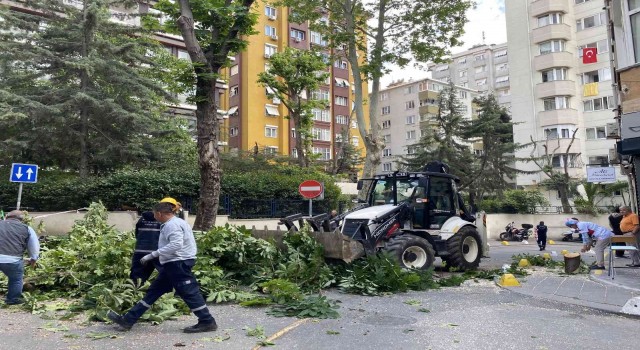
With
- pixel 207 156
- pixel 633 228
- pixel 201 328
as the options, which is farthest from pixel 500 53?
pixel 201 328

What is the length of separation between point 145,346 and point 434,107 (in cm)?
6323

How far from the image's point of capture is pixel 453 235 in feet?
40.7

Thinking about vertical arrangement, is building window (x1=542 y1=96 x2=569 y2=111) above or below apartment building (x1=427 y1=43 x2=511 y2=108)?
below

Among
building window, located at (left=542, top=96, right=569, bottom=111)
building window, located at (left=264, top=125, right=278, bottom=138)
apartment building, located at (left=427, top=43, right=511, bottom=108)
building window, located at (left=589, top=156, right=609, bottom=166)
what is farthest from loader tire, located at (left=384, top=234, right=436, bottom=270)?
apartment building, located at (left=427, top=43, right=511, bottom=108)

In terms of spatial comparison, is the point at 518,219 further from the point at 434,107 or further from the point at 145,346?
the point at 434,107

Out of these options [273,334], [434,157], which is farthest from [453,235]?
[434,157]

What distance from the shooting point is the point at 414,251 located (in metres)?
11.2

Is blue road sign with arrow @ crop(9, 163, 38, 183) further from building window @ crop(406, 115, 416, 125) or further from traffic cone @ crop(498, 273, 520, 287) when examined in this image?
building window @ crop(406, 115, 416, 125)

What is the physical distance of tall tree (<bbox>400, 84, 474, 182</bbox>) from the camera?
3688cm

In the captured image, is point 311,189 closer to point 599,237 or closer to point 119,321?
point 599,237

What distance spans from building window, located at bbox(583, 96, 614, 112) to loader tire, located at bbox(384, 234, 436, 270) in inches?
1370

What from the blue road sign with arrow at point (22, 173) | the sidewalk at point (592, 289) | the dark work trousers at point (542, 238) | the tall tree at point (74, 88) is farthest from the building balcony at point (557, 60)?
the blue road sign with arrow at point (22, 173)

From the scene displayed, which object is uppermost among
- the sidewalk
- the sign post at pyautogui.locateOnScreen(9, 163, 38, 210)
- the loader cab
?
the sign post at pyautogui.locateOnScreen(9, 163, 38, 210)

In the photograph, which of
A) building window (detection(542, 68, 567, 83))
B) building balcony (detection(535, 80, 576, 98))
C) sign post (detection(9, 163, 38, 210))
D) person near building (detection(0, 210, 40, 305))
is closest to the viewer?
person near building (detection(0, 210, 40, 305))
